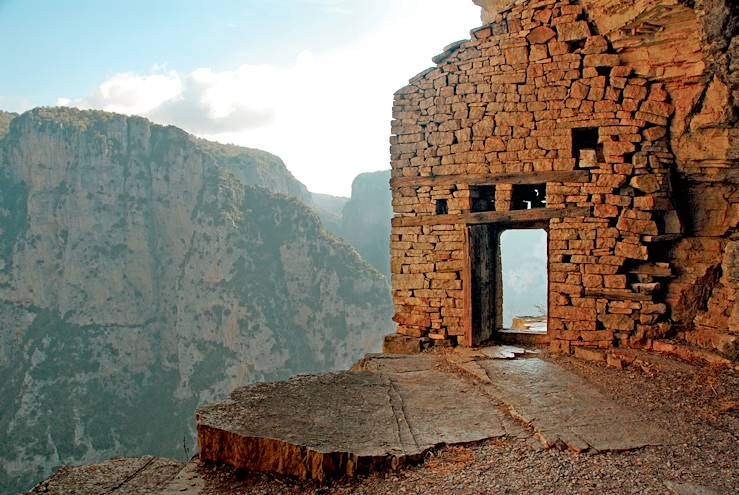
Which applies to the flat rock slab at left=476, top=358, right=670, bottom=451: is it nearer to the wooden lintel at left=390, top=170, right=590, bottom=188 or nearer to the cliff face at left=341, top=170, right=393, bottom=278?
the wooden lintel at left=390, top=170, right=590, bottom=188

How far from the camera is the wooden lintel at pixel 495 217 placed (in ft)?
22.1

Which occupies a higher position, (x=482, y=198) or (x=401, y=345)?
(x=482, y=198)

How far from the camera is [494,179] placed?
7113 mm

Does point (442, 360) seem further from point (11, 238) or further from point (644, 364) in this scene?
point (11, 238)

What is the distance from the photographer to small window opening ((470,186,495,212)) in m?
7.40

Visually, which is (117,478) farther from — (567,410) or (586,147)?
(586,147)

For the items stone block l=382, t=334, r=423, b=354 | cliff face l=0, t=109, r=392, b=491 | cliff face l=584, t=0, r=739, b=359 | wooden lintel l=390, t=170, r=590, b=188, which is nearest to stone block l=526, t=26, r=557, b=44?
cliff face l=584, t=0, r=739, b=359

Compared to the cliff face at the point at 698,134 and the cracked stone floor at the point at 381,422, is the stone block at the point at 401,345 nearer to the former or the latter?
the cracked stone floor at the point at 381,422

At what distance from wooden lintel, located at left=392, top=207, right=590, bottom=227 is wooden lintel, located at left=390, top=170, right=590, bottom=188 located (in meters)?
0.40

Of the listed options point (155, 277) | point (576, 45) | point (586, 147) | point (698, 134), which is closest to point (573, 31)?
point (576, 45)

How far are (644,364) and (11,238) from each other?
62.5m

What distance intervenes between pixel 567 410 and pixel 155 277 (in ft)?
191

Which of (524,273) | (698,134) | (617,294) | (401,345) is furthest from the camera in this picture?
(524,273)

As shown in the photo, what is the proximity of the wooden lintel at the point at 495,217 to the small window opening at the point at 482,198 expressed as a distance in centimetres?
25
